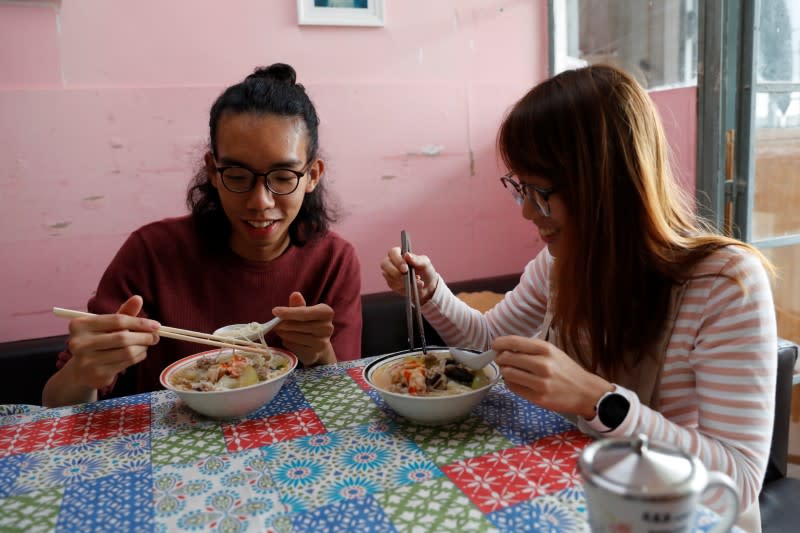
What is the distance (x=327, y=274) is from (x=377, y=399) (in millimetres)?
656

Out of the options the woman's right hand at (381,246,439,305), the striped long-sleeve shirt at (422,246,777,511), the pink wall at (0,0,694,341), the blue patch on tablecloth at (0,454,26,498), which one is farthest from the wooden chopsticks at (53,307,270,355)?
the pink wall at (0,0,694,341)

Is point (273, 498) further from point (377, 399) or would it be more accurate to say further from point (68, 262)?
point (68, 262)

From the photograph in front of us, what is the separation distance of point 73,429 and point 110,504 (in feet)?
1.08

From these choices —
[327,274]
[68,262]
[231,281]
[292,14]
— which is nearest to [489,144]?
[292,14]

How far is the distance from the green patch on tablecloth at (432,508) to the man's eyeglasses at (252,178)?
34.1 inches

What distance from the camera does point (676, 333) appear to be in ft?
3.36

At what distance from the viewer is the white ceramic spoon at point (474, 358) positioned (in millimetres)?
1065

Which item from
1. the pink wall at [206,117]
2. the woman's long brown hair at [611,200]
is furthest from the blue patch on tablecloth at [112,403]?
the pink wall at [206,117]

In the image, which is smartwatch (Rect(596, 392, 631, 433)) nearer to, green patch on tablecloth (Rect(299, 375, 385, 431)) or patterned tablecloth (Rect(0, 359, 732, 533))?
patterned tablecloth (Rect(0, 359, 732, 533))

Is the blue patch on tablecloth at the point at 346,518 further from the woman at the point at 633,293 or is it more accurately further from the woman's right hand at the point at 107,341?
the woman's right hand at the point at 107,341

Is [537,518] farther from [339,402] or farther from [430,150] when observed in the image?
[430,150]

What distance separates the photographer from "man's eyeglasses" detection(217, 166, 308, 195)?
4.62ft

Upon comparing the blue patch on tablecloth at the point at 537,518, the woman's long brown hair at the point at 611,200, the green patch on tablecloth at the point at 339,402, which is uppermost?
the woman's long brown hair at the point at 611,200

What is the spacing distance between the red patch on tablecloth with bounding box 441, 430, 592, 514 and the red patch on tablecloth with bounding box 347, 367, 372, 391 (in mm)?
376
